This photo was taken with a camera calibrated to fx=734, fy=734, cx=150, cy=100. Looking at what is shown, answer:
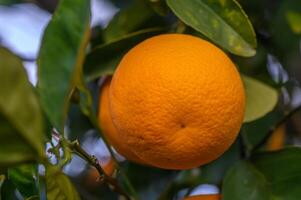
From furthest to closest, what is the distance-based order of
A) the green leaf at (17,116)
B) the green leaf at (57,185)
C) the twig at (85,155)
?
the twig at (85,155)
the green leaf at (57,185)
the green leaf at (17,116)

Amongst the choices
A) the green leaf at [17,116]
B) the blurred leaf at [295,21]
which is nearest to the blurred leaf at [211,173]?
the blurred leaf at [295,21]

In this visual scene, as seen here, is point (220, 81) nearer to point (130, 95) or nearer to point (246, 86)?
point (130, 95)

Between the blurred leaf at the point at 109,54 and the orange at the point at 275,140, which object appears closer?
the blurred leaf at the point at 109,54

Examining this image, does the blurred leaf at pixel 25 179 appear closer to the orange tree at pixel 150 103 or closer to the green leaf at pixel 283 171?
the orange tree at pixel 150 103

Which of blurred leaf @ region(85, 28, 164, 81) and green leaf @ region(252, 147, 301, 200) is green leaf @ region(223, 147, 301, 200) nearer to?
green leaf @ region(252, 147, 301, 200)

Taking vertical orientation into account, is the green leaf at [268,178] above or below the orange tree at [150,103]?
below

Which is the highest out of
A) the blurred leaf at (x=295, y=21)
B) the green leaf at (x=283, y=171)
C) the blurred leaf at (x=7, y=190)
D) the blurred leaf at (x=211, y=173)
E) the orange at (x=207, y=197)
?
the blurred leaf at (x=7, y=190)

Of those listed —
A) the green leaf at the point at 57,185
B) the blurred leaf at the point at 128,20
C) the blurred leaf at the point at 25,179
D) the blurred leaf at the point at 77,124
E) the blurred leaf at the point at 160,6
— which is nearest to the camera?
the green leaf at the point at 57,185

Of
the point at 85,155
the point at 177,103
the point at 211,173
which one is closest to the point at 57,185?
the point at 85,155
